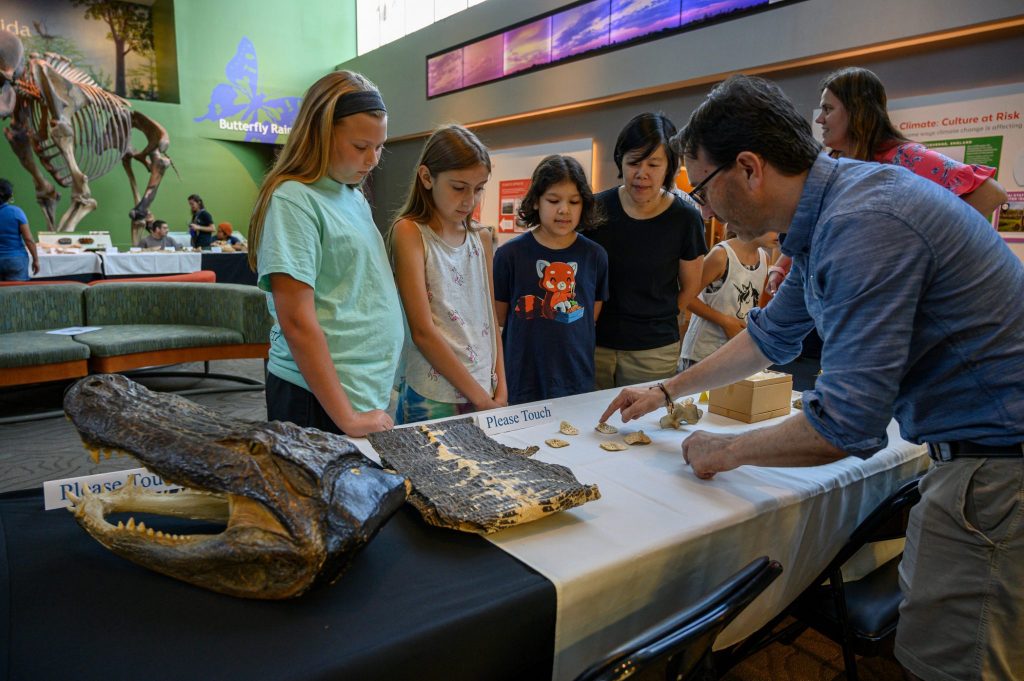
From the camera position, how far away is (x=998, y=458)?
980mm

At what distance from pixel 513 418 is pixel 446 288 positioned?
463 millimetres

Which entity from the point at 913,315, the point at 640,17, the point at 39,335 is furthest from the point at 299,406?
the point at 640,17

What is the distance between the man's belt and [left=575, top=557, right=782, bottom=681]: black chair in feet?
1.36

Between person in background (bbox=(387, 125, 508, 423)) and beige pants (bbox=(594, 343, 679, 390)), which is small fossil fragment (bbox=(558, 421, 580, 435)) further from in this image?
beige pants (bbox=(594, 343, 679, 390))

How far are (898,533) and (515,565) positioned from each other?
0.97m

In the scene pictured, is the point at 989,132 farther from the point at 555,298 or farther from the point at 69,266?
the point at 69,266

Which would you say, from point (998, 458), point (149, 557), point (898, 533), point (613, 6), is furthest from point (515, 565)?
point (613, 6)

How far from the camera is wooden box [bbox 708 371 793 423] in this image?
162 centimetres

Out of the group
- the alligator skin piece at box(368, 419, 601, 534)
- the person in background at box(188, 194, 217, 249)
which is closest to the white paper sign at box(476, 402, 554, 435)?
the alligator skin piece at box(368, 419, 601, 534)

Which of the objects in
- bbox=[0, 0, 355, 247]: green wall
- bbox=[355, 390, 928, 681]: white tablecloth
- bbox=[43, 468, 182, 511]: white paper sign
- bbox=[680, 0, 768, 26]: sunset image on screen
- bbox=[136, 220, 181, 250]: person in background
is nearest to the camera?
bbox=[355, 390, 928, 681]: white tablecloth

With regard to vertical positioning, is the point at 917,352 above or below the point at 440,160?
below

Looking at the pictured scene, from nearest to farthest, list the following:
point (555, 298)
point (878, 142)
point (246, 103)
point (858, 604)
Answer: point (858, 604), point (555, 298), point (878, 142), point (246, 103)

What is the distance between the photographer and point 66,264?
22.2ft

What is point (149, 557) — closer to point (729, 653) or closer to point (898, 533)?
point (729, 653)
